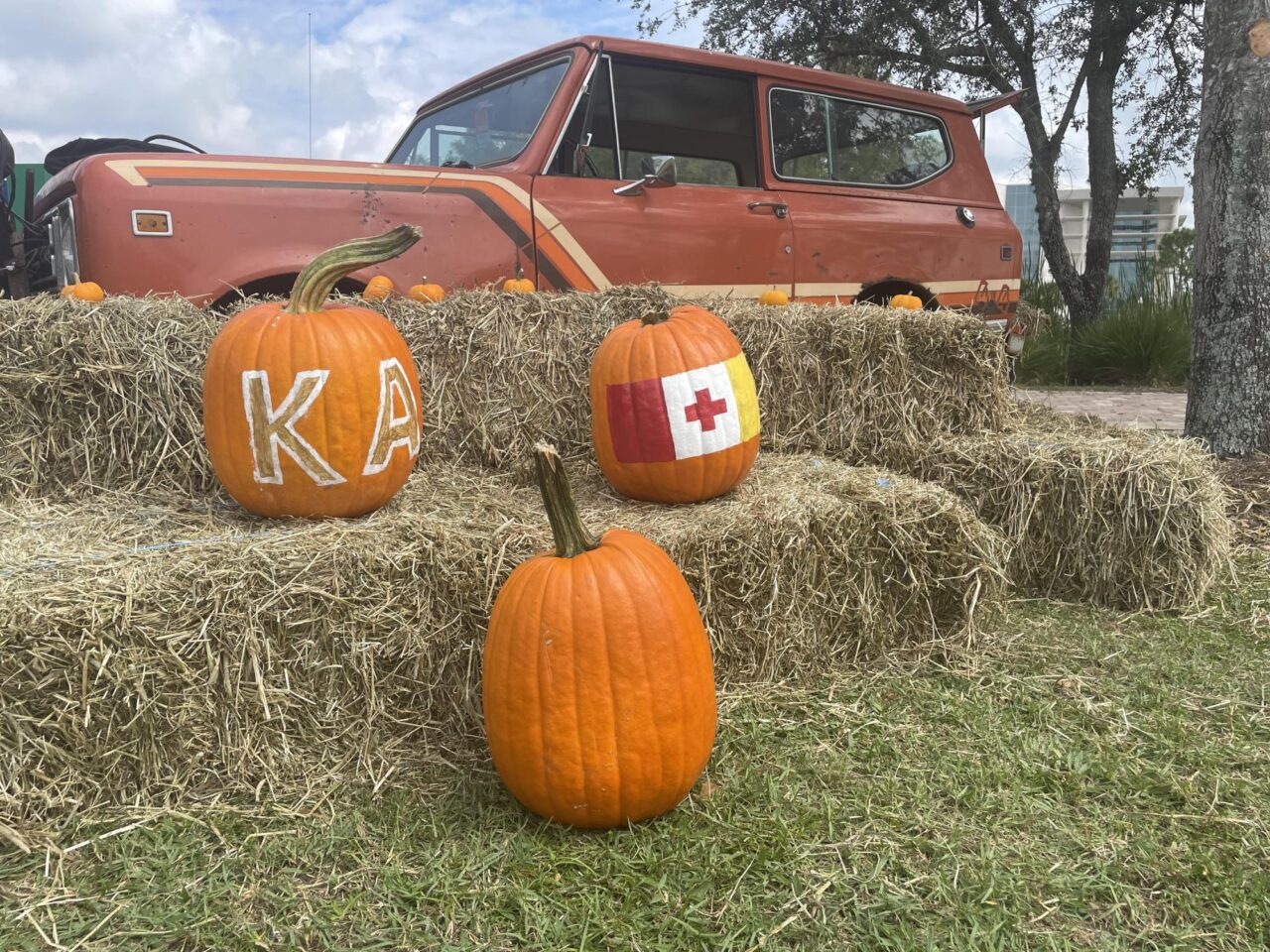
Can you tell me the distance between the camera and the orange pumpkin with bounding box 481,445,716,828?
1.74m

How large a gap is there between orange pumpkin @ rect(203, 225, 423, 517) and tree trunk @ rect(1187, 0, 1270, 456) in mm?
4176

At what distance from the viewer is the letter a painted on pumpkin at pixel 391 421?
227 centimetres

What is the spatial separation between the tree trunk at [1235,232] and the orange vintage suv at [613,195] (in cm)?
143

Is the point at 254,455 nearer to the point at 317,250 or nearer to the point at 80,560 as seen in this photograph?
the point at 80,560

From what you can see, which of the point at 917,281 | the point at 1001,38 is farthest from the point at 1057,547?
Answer: the point at 1001,38

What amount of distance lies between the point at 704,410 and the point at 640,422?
20 centimetres

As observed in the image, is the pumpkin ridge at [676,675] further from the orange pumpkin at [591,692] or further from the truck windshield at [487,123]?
the truck windshield at [487,123]

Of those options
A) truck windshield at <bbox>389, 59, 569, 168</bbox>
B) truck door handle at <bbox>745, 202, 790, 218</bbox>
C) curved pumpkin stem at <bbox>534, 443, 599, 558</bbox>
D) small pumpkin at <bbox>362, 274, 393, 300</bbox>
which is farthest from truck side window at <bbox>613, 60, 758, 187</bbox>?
curved pumpkin stem at <bbox>534, 443, 599, 558</bbox>

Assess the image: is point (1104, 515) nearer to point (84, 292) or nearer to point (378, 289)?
point (378, 289)

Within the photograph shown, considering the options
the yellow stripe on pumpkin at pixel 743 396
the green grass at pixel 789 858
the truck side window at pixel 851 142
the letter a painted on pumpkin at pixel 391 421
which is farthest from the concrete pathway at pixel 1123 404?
the letter a painted on pumpkin at pixel 391 421

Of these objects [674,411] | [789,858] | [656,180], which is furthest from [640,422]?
[656,180]

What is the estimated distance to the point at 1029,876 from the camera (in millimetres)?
1610

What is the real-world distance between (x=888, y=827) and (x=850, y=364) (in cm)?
212

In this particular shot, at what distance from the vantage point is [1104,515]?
306cm
